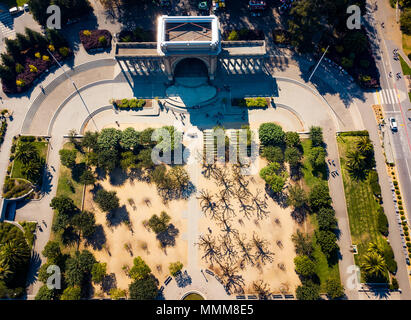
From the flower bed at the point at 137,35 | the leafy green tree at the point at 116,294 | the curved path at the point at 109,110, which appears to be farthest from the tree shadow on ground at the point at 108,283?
the flower bed at the point at 137,35

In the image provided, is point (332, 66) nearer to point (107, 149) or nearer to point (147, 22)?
point (147, 22)

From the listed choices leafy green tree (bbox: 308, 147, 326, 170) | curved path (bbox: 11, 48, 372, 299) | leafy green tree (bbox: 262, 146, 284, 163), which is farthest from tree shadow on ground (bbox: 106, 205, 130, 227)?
leafy green tree (bbox: 308, 147, 326, 170)

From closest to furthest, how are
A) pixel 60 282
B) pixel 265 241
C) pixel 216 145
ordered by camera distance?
pixel 60 282, pixel 265 241, pixel 216 145

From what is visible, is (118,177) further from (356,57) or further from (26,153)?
(356,57)

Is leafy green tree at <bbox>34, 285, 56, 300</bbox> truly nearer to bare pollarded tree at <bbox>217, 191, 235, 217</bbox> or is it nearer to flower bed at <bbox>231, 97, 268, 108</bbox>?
bare pollarded tree at <bbox>217, 191, 235, 217</bbox>

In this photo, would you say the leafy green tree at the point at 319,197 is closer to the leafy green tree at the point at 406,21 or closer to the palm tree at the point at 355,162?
the palm tree at the point at 355,162

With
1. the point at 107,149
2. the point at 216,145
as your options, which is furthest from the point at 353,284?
the point at 107,149
